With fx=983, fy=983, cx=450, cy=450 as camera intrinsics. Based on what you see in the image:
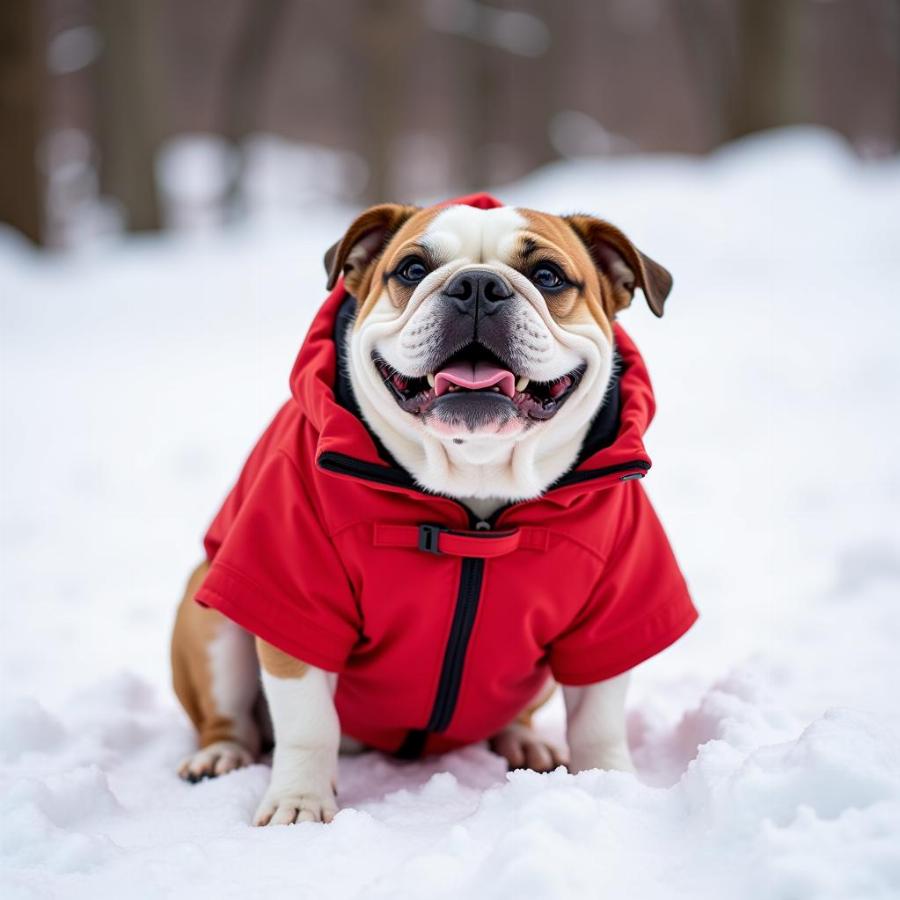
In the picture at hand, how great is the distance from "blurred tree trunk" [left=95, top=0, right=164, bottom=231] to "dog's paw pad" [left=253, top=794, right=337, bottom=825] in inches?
478

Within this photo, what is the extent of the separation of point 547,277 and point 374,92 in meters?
13.0

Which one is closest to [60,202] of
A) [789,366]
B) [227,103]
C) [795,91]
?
[227,103]

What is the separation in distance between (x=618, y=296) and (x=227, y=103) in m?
16.4

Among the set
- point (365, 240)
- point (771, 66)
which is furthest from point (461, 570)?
point (771, 66)

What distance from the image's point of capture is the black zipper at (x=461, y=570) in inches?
93.5

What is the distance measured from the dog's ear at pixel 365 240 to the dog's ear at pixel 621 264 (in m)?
0.50

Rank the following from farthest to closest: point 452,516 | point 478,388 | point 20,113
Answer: point 20,113
point 452,516
point 478,388

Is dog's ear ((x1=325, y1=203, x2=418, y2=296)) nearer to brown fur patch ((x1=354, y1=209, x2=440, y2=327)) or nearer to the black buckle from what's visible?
brown fur patch ((x1=354, y1=209, x2=440, y2=327))

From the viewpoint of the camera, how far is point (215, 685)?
112 inches

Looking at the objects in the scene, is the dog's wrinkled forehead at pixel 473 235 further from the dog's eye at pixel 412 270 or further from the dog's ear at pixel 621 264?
the dog's ear at pixel 621 264

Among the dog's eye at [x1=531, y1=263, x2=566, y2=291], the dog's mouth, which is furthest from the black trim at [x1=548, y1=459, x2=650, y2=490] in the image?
the dog's eye at [x1=531, y1=263, x2=566, y2=291]

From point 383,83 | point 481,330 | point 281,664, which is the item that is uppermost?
point 383,83

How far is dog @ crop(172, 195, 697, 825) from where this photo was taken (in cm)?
240

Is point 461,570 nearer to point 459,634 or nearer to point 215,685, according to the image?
point 459,634
